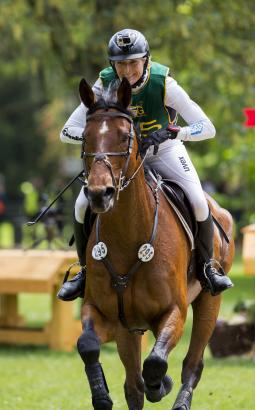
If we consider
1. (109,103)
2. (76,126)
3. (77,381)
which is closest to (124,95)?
(109,103)

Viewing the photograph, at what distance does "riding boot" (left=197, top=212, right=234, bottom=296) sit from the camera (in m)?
8.18

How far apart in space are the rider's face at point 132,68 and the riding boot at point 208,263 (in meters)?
1.35

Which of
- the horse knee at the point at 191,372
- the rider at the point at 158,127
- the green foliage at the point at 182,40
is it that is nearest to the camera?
the rider at the point at 158,127

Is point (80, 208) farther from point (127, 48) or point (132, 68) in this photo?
point (127, 48)

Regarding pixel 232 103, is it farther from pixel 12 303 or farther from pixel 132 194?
pixel 132 194

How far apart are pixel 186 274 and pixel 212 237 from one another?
27.3 inches

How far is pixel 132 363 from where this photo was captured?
802cm

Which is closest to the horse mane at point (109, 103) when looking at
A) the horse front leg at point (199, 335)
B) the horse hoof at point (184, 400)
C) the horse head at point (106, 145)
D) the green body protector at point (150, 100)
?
the horse head at point (106, 145)

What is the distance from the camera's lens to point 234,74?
18422 millimetres

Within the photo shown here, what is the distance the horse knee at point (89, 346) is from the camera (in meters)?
6.98

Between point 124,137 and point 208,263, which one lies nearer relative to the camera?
point 124,137

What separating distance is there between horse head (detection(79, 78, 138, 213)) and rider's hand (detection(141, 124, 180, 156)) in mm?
328

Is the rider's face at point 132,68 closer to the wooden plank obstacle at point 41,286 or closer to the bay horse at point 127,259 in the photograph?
the bay horse at point 127,259

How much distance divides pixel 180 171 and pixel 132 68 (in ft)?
3.36
